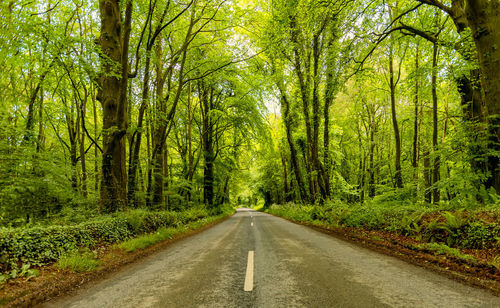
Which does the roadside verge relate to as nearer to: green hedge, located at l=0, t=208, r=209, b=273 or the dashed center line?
the dashed center line

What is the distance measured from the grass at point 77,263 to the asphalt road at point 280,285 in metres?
0.73

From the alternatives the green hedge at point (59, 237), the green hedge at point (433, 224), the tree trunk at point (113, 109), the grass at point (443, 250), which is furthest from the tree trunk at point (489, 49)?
the green hedge at point (59, 237)

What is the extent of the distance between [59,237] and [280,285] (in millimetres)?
4996

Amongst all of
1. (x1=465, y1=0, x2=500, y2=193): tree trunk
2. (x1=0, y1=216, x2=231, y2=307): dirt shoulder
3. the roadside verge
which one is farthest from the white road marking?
(x1=465, y1=0, x2=500, y2=193): tree trunk

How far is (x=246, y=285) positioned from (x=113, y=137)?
7.05m

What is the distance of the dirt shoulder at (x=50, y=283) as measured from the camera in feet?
10.4

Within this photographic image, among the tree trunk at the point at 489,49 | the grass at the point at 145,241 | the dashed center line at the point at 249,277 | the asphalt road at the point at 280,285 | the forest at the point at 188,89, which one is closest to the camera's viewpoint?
the asphalt road at the point at 280,285

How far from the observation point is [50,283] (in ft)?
12.2

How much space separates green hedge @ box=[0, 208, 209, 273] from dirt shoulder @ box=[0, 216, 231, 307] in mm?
381

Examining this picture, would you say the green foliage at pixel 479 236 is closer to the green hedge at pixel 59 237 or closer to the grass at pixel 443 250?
the grass at pixel 443 250

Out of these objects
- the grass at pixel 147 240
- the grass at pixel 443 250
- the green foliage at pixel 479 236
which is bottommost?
the grass at pixel 147 240

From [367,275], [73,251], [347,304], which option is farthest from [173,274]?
[367,275]

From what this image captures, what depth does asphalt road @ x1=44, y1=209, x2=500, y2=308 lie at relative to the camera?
2962 mm

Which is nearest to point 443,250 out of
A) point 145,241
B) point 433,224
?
point 433,224
